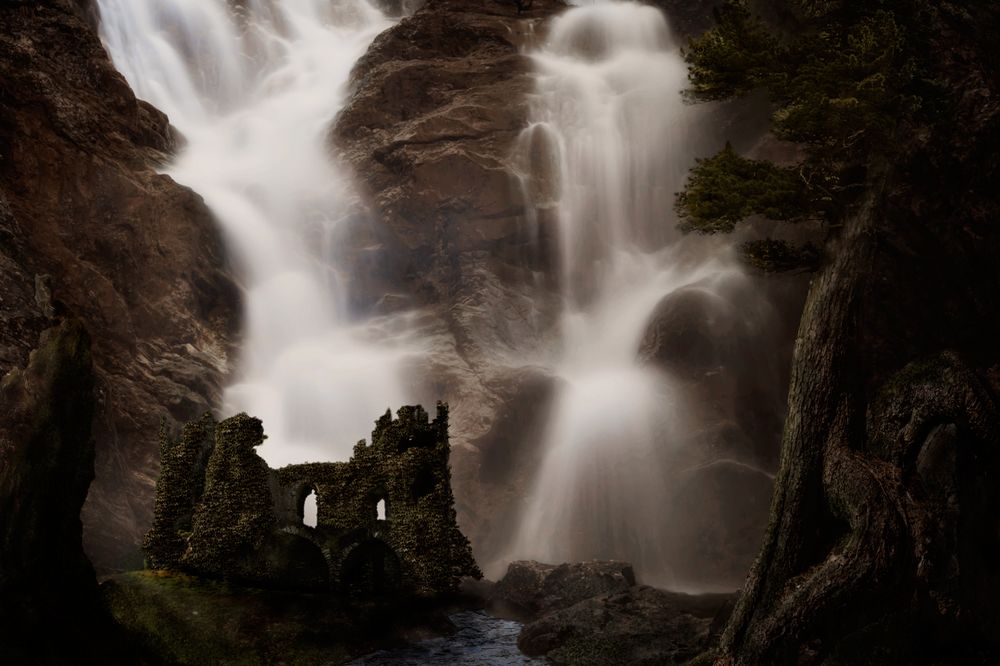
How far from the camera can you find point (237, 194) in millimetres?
53188

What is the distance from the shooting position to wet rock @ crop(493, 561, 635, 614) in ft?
86.7

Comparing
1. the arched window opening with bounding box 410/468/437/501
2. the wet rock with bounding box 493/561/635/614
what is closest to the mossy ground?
the arched window opening with bounding box 410/468/437/501

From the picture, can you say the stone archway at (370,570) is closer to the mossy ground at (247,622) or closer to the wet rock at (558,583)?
the mossy ground at (247,622)

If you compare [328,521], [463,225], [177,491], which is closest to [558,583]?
[328,521]

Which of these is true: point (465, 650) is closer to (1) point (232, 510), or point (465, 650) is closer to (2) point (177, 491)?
(1) point (232, 510)

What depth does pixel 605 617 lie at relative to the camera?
2267 centimetres

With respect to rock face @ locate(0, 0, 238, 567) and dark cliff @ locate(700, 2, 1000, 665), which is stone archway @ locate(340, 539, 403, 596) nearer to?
dark cliff @ locate(700, 2, 1000, 665)

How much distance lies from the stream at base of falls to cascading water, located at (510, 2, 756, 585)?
8.60 metres

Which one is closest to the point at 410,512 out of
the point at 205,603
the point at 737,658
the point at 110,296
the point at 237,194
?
the point at 205,603

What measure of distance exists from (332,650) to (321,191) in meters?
40.0

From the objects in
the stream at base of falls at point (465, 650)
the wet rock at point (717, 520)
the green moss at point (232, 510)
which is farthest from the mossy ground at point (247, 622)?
the wet rock at point (717, 520)

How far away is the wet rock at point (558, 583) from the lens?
86.7 feet

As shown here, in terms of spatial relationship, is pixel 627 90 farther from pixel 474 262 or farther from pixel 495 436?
pixel 495 436

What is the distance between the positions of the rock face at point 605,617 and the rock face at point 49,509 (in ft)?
37.0
